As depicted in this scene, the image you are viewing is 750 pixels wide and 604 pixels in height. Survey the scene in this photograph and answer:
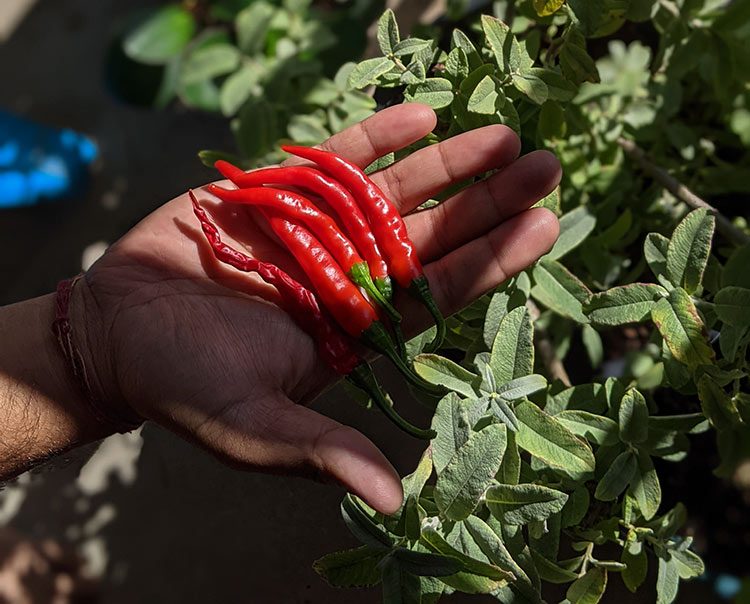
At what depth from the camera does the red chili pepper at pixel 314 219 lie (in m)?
1.76

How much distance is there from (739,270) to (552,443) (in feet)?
1.73

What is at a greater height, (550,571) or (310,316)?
(310,316)

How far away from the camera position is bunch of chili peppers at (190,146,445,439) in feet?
5.35

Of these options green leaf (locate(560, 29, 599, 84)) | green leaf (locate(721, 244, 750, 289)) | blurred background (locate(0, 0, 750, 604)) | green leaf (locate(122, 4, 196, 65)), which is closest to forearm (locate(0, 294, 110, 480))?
blurred background (locate(0, 0, 750, 604))

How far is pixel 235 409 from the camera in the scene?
1355 mm

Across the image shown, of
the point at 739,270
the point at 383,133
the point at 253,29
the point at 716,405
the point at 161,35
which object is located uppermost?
the point at 253,29

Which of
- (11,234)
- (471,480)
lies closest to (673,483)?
(471,480)

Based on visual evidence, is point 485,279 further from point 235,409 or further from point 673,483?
point 673,483

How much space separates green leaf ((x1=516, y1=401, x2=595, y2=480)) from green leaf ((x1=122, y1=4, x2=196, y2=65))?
7.92ft

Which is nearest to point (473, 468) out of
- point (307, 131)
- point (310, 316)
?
point (310, 316)

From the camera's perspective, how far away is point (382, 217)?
170 centimetres

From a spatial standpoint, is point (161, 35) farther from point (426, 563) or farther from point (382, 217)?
point (426, 563)

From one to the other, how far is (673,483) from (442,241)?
102 centimetres

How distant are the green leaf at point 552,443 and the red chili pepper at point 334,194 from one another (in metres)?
0.50
